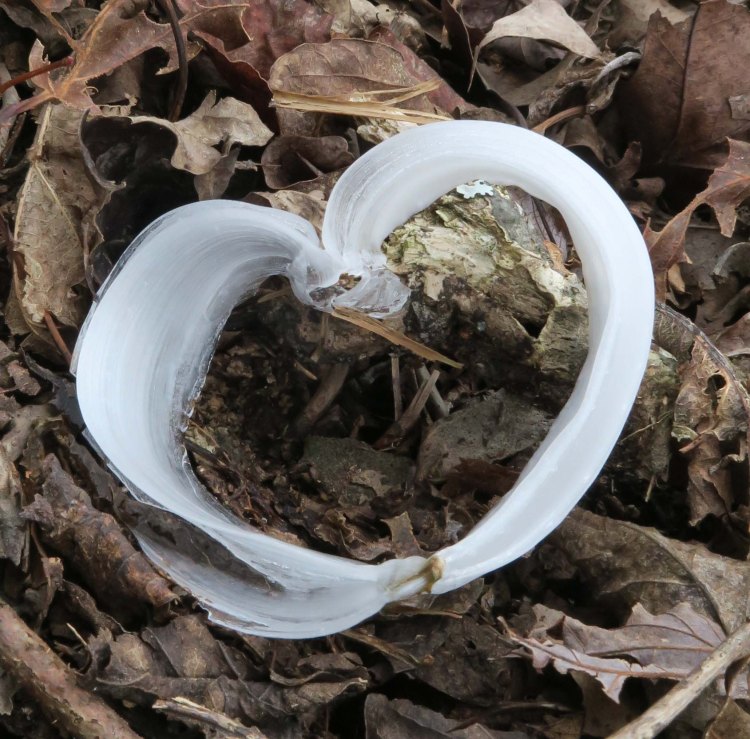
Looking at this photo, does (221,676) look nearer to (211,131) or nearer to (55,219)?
(55,219)

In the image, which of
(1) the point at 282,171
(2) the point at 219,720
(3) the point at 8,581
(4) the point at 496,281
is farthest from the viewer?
(1) the point at 282,171

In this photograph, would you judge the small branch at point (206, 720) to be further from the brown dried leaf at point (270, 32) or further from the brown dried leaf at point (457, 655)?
the brown dried leaf at point (270, 32)

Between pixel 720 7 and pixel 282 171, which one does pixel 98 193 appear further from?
pixel 720 7

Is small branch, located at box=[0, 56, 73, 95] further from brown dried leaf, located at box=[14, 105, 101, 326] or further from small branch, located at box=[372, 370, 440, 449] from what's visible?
small branch, located at box=[372, 370, 440, 449]

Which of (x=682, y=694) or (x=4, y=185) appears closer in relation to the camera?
(x=682, y=694)

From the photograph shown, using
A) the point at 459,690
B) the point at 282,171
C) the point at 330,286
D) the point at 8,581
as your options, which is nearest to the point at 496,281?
the point at 330,286

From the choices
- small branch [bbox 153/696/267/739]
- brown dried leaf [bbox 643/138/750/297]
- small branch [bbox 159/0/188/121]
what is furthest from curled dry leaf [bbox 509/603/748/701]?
small branch [bbox 159/0/188/121]

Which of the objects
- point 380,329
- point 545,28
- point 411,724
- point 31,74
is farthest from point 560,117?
point 411,724

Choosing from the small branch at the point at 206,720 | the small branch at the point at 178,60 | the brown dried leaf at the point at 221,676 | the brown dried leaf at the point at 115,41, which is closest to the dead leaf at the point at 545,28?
the brown dried leaf at the point at 115,41
